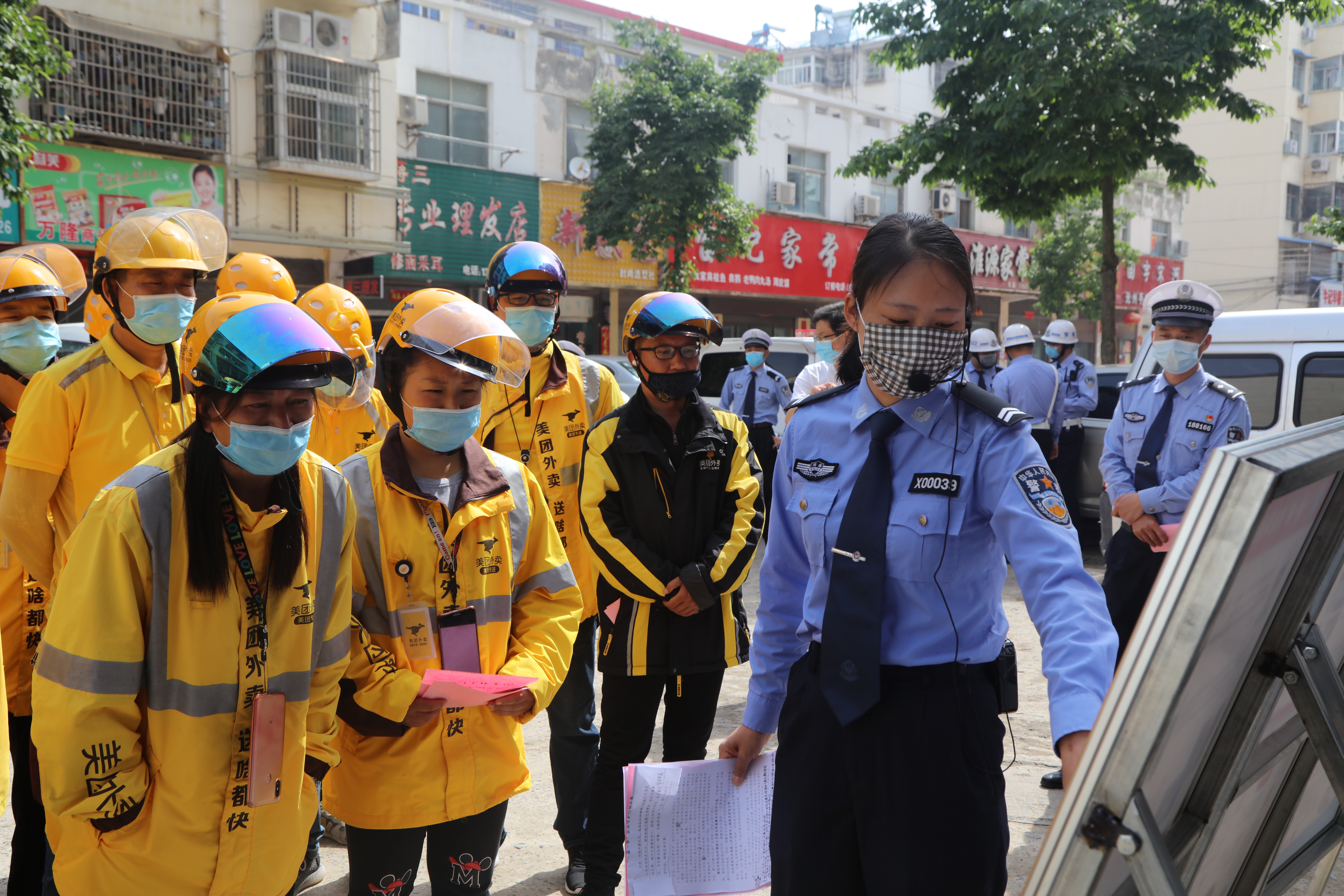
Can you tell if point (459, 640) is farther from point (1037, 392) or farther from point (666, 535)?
point (1037, 392)

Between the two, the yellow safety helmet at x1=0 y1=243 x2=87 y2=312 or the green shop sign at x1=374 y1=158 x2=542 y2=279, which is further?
the green shop sign at x1=374 y1=158 x2=542 y2=279

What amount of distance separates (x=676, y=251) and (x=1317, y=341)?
1214cm

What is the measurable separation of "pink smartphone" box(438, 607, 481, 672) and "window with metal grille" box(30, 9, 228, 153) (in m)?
12.5

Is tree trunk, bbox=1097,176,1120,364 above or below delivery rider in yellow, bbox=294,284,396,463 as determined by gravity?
above

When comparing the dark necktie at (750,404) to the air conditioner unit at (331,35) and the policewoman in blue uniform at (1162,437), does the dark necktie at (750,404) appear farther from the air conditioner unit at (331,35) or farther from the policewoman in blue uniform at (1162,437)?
the air conditioner unit at (331,35)

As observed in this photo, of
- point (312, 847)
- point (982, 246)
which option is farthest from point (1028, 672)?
point (982, 246)

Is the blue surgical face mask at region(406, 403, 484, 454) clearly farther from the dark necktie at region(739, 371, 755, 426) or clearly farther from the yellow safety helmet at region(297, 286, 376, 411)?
the dark necktie at region(739, 371, 755, 426)

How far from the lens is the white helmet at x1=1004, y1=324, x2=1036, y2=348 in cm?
1065

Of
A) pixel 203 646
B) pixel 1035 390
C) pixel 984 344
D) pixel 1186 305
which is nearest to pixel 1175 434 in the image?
pixel 1186 305

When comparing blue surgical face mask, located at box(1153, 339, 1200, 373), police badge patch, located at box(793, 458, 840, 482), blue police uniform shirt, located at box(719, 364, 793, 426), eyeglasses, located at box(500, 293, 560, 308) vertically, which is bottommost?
blue police uniform shirt, located at box(719, 364, 793, 426)

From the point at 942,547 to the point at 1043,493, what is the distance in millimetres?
202

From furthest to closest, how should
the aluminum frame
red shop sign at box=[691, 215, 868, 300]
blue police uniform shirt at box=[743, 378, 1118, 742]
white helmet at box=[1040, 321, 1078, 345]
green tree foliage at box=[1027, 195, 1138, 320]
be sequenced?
green tree foliage at box=[1027, 195, 1138, 320] < red shop sign at box=[691, 215, 868, 300] < white helmet at box=[1040, 321, 1078, 345] < blue police uniform shirt at box=[743, 378, 1118, 742] < the aluminum frame

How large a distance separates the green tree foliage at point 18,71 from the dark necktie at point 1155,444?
321 inches

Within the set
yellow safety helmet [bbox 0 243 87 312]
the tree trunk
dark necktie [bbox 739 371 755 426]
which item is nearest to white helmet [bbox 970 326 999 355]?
dark necktie [bbox 739 371 755 426]
